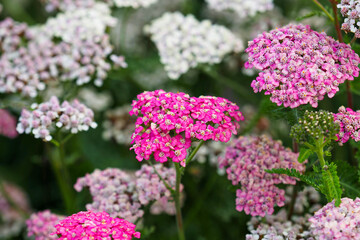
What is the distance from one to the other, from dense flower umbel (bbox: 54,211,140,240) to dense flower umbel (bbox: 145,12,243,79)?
0.84 metres

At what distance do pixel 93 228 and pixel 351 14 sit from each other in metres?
0.96

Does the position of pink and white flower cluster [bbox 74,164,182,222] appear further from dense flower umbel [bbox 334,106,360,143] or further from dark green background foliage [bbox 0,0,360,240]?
dense flower umbel [bbox 334,106,360,143]

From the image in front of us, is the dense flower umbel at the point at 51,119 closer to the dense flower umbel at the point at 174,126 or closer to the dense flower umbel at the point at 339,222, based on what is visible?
the dense flower umbel at the point at 174,126

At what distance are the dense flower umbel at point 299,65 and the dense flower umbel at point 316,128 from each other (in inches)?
1.9

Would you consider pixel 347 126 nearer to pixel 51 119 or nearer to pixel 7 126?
pixel 51 119

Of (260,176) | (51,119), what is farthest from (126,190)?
(260,176)

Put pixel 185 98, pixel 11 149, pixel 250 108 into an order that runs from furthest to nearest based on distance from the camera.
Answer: pixel 11 149, pixel 250 108, pixel 185 98

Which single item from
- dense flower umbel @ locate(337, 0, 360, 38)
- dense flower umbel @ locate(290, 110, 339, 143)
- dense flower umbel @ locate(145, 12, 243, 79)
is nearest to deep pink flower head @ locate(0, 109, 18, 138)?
dense flower umbel @ locate(145, 12, 243, 79)

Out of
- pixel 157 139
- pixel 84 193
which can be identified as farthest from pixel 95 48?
pixel 157 139

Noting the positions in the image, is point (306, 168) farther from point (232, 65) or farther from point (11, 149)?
point (11, 149)

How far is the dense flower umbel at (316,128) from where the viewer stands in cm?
135

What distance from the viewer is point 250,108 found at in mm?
2701

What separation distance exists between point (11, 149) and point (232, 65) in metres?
1.40

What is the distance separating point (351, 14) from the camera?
146cm
